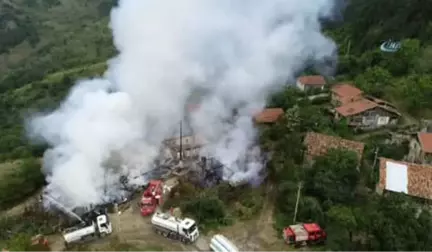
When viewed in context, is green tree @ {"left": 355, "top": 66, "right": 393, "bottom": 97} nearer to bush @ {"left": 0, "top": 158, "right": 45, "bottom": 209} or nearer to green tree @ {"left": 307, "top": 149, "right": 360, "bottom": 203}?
green tree @ {"left": 307, "top": 149, "right": 360, "bottom": 203}

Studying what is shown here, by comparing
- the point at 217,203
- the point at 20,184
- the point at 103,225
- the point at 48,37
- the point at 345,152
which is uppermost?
the point at 345,152

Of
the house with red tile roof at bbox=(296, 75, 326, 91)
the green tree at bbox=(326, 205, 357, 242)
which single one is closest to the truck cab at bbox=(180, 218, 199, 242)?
the green tree at bbox=(326, 205, 357, 242)

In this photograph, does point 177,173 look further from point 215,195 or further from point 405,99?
point 405,99

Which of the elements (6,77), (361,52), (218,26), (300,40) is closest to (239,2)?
(218,26)

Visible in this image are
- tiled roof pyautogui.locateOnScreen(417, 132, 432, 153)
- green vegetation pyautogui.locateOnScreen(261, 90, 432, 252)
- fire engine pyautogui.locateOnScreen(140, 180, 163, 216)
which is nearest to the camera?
green vegetation pyautogui.locateOnScreen(261, 90, 432, 252)

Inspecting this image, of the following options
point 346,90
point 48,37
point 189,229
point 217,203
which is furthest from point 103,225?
point 48,37

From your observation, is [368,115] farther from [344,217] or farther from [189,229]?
[189,229]
